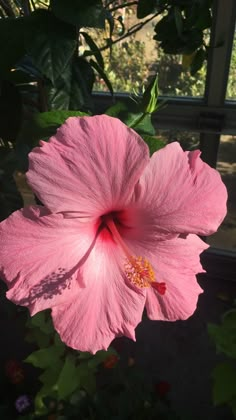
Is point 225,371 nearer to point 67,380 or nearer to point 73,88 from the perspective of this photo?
point 67,380

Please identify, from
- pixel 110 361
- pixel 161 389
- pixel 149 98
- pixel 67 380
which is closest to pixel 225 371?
pixel 161 389

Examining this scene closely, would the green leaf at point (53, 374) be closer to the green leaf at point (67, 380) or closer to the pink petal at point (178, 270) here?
the green leaf at point (67, 380)

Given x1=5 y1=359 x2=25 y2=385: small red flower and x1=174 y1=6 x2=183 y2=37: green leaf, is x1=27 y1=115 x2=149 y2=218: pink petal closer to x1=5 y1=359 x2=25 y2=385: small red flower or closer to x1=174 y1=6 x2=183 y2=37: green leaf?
x1=174 y1=6 x2=183 y2=37: green leaf

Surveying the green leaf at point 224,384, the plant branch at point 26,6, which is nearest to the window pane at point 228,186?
the green leaf at point 224,384

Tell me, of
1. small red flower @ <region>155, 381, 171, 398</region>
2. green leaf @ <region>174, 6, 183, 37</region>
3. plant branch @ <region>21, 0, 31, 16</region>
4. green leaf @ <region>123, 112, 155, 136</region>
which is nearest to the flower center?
green leaf @ <region>123, 112, 155, 136</region>

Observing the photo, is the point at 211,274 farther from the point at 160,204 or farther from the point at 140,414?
the point at 160,204

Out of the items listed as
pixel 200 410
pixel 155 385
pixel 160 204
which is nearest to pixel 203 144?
pixel 155 385
